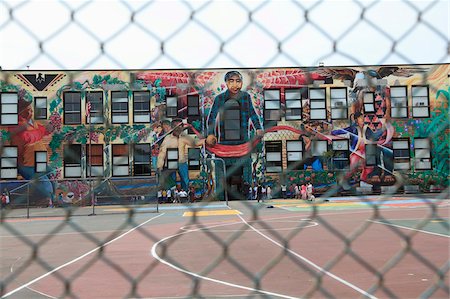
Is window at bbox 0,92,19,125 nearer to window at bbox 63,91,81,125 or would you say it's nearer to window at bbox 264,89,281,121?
window at bbox 63,91,81,125

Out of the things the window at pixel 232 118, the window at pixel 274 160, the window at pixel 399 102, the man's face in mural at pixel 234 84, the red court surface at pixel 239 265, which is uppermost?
the man's face in mural at pixel 234 84

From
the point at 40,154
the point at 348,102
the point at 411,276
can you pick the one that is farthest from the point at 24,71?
the point at 411,276

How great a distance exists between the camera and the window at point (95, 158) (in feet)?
6.49

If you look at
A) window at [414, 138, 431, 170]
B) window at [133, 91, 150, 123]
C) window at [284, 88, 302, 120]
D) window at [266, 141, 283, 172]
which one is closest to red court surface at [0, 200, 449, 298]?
window at [266, 141, 283, 172]

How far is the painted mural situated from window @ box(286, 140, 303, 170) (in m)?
0.02

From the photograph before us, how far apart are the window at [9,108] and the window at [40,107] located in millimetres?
152

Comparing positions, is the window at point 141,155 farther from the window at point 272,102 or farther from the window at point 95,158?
the window at point 272,102

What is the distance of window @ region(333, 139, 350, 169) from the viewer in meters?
2.18

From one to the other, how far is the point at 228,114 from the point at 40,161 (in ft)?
4.31

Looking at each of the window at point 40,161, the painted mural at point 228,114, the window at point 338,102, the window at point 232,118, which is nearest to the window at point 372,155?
the painted mural at point 228,114

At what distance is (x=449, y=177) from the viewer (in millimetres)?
2164

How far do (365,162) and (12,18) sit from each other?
1.52m

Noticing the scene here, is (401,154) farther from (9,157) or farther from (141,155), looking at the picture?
(9,157)

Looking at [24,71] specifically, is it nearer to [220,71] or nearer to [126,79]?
[126,79]
